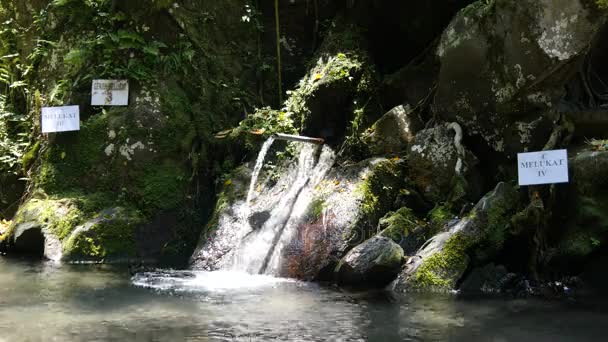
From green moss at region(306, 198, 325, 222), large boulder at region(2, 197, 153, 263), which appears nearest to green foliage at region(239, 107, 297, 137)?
green moss at region(306, 198, 325, 222)

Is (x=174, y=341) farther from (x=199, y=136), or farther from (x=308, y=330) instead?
(x=199, y=136)

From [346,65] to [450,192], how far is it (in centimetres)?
273

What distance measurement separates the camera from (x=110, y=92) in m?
9.86

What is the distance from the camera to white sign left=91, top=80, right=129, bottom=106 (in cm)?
985

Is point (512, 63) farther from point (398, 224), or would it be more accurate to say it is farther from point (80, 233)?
point (80, 233)

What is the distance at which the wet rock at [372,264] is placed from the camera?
6.90 metres

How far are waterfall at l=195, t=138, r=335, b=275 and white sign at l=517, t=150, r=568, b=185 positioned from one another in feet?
8.80

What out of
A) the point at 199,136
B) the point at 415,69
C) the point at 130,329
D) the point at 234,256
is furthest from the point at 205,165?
the point at 130,329

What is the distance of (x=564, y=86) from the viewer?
25.1 feet

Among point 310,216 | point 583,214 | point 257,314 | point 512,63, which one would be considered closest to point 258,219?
point 310,216

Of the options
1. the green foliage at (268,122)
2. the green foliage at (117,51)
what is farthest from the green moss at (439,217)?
the green foliage at (117,51)

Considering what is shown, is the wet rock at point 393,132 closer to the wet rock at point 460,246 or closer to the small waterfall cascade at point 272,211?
the small waterfall cascade at point 272,211

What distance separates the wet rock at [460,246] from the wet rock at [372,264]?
0.50 feet

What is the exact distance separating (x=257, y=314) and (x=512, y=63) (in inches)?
171
